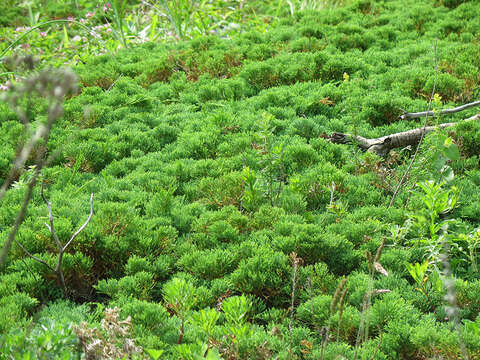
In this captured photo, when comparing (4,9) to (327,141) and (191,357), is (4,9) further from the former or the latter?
(191,357)

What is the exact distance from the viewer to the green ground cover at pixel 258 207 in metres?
2.86

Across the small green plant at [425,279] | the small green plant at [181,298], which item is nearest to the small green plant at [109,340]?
the small green plant at [181,298]

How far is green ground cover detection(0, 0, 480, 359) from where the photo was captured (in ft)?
9.39

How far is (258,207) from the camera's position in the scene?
4199 millimetres

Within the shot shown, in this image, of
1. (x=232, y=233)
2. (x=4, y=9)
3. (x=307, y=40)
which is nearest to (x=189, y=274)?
(x=232, y=233)

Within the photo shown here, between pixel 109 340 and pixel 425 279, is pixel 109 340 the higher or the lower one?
the higher one

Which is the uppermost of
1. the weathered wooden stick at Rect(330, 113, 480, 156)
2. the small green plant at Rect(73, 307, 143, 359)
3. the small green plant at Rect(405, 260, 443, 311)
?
the small green plant at Rect(73, 307, 143, 359)

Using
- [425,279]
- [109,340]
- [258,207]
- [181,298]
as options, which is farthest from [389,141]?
[109,340]

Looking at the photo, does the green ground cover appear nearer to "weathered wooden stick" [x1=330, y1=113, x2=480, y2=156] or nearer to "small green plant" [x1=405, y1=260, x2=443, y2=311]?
"small green plant" [x1=405, y1=260, x2=443, y2=311]

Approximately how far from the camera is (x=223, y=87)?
20.5ft

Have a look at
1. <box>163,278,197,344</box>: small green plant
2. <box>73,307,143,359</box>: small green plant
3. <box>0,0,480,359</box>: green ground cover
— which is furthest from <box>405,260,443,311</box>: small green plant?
<box>73,307,143,359</box>: small green plant

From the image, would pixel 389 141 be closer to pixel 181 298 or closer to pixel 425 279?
pixel 425 279

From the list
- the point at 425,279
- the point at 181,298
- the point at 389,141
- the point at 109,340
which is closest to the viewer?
the point at 109,340

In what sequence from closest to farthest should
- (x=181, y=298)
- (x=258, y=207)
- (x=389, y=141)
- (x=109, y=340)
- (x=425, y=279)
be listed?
(x=109, y=340)
(x=181, y=298)
(x=425, y=279)
(x=258, y=207)
(x=389, y=141)
